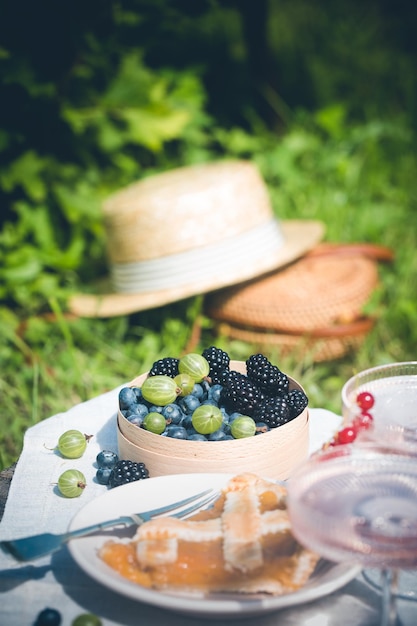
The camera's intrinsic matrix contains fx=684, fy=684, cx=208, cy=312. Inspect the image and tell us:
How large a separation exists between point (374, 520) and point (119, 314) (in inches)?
90.9

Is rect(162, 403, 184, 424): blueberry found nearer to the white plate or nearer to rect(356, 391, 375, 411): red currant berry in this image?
the white plate

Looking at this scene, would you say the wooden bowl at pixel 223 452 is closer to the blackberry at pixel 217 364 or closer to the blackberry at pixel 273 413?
the blackberry at pixel 273 413

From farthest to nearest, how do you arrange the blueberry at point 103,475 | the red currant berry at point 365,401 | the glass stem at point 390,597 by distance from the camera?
the blueberry at point 103,475 < the red currant berry at point 365,401 < the glass stem at point 390,597

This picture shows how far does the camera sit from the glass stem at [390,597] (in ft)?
3.28

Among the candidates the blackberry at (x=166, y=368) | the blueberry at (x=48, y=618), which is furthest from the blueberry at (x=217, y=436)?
the blueberry at (x=48, y=618)

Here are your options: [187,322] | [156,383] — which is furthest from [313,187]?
[156,383]

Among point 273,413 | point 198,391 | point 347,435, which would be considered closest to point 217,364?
point 198,391

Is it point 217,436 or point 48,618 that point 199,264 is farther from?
point 48,618

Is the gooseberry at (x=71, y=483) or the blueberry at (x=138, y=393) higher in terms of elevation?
the blueberry at (x=138, y=393)

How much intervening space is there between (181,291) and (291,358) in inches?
23.9

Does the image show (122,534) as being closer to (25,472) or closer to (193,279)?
(25,472)

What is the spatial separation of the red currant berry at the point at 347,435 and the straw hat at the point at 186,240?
187 centimetres

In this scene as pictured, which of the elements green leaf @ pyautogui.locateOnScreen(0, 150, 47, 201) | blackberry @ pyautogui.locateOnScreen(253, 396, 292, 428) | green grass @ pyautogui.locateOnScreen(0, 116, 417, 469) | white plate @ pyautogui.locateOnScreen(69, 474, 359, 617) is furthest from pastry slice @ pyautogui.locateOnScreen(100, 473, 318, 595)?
green leaf @ pyautogui.locateOnScreen(0, 150, 47, 201)

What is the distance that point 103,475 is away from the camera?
4.87 ft
